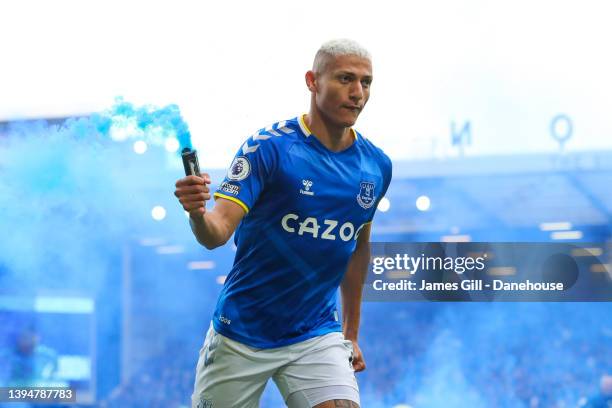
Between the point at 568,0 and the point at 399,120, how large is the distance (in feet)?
3.91

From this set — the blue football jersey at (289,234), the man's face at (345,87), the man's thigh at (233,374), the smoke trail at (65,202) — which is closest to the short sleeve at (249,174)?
the blue football jersey at (289,234)

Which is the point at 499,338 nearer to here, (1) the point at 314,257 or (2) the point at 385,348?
(2) the point at 385,348

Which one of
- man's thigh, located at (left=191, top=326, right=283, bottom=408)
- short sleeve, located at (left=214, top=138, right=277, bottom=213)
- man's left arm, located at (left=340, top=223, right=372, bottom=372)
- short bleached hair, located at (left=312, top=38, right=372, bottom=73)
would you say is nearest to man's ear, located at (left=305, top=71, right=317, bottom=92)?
short bleached hair, located at (left=312, top=38, right=372, bottom=73)

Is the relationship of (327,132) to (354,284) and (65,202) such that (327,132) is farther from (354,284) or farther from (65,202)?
(65,202)

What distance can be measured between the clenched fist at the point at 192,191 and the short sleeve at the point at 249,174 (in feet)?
0.96

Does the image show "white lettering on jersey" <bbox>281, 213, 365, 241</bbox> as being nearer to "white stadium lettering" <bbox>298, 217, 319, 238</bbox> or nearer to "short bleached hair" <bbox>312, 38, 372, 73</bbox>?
"white stadium lettering" <bbox>298, 217, 319, 238</bbox>

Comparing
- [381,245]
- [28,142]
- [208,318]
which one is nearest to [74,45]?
[28,142]

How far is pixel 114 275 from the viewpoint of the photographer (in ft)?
17.6

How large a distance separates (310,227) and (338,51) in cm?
52

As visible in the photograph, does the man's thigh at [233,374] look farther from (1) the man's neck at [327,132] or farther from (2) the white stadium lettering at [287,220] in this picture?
(1) the man's neck at [327,132]

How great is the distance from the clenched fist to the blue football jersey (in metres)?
0.33

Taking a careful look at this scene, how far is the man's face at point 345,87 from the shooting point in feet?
8.48

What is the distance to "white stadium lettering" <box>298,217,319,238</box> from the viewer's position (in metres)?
2.55

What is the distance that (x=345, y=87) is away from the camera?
2.59 m
